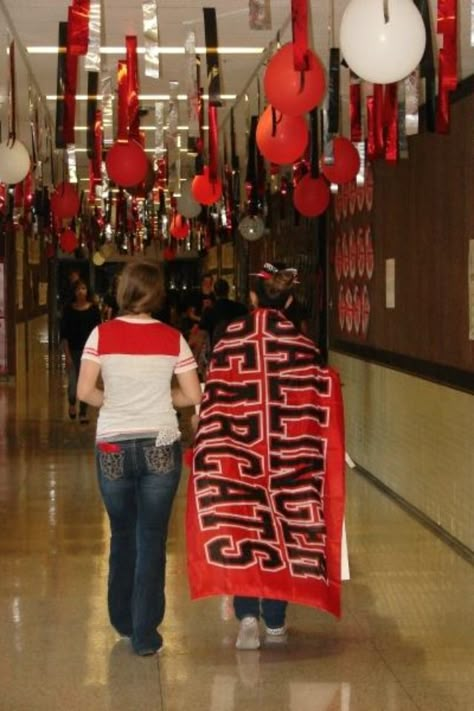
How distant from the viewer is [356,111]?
8.12m

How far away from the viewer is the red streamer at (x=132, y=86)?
314 inches

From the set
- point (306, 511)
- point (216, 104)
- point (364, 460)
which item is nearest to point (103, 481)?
point (306, 511)

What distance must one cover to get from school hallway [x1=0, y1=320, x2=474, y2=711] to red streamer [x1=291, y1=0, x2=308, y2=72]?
2.36 meters

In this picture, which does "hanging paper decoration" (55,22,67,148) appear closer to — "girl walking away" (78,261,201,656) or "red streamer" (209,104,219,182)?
"red streamer" (209,104,219,182)

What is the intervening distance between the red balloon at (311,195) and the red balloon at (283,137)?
2083 mm

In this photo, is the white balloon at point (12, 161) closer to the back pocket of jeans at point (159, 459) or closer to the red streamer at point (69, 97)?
the red streamer at point (69, 97)

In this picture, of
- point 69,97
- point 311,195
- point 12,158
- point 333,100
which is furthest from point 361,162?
point 12,158

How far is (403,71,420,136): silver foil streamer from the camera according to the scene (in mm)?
6777

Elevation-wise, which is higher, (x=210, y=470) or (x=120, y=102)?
(x=120, y=102)

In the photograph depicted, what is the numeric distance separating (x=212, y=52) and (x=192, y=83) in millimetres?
646

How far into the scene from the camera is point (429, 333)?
29.7 ft

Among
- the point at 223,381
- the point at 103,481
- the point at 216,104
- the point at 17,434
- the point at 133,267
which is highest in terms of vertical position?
the point at 216,104

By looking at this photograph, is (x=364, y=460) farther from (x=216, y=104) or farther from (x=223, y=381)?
(x=223, y=381)

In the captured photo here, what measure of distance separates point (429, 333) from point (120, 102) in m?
2.41
